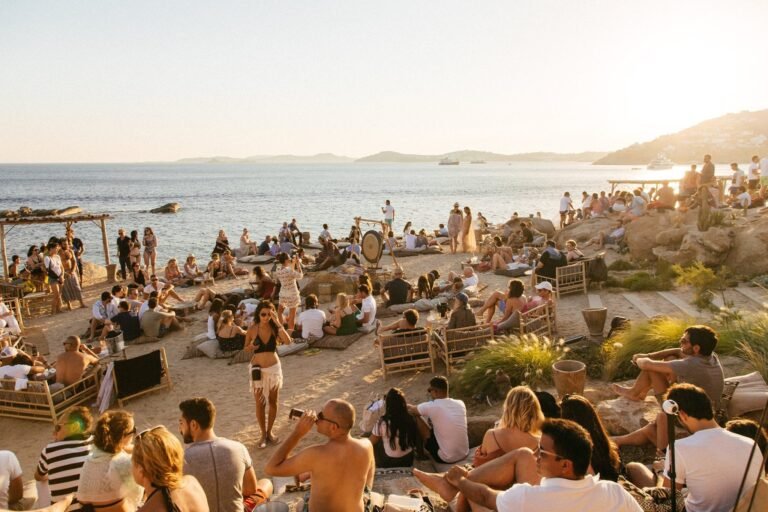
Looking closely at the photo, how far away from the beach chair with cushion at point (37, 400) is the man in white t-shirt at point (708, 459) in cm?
807

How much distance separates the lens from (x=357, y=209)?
222 ft

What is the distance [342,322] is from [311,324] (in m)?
0.62

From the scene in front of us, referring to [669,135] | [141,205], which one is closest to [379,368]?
[141,205]

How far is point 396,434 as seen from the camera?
5809mm

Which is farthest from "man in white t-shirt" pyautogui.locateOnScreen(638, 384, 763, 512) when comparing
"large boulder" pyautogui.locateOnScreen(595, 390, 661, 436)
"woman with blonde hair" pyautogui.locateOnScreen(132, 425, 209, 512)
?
"woman with blonde hair" pyautogui.locateOnScreen(132, 425, 209, 512)

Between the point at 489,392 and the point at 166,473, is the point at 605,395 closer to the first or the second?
the point at 489,392

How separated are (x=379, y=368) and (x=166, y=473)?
6.78 meters

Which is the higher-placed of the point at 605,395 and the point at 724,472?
the point at 724,472

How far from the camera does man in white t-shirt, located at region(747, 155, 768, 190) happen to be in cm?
1898

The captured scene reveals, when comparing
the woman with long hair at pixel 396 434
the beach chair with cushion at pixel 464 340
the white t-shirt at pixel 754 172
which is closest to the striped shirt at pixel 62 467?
the woman with long hair at pixel 396 434

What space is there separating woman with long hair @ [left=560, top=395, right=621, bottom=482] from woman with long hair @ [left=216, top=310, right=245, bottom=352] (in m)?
7.68

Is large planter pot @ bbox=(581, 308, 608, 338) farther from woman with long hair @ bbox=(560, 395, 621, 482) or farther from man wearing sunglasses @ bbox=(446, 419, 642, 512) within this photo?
man wearing sunglasses @ bbox=(446, 419, 642, 512)

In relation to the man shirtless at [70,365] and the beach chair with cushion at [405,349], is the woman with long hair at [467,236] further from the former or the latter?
the man shirtless at [70,365]

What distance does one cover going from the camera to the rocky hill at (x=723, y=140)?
12769cm
